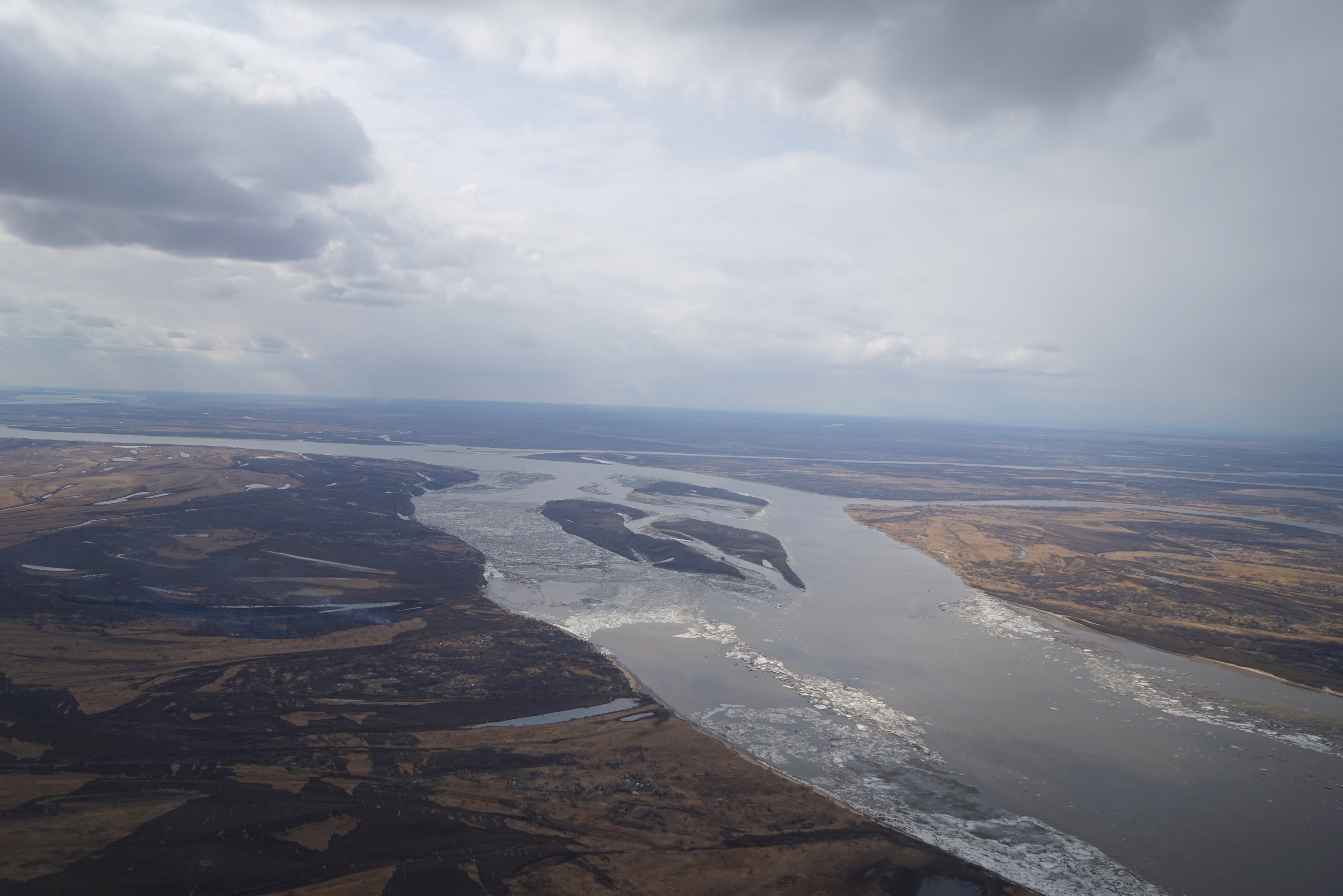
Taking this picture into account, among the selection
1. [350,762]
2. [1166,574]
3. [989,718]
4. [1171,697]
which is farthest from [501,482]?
[1171,697]

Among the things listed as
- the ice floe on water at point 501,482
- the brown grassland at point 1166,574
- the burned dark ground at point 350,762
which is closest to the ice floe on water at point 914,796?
the burned dark ground at point 350,762

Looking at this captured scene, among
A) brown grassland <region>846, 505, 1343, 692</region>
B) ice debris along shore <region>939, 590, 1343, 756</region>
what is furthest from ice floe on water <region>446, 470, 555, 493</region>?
ice debris along shore <region>939, 590, 1343, 756</region>

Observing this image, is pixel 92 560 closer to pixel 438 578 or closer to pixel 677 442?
pixel 438 578

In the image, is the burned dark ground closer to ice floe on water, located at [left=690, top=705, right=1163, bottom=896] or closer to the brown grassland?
ice floe on water, located at [left=690, top=705, right=1163, bottom=896]

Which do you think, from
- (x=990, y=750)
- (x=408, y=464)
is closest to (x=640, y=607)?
(x=990, y=750)

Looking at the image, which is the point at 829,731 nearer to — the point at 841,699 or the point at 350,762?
the point at 841,699

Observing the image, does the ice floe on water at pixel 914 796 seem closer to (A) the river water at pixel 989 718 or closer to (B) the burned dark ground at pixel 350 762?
(A) the river water at pixel 989 718

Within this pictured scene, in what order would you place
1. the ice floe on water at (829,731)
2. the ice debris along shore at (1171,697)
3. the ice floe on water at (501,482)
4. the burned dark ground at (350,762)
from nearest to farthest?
the burned dark ground at (350,762), the ice floe on water at (829,731), the ice debris along shore at (1171,697), the ice floe on water at (501,482)

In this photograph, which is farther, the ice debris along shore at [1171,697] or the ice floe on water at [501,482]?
the ice floe on water at [501,482]
